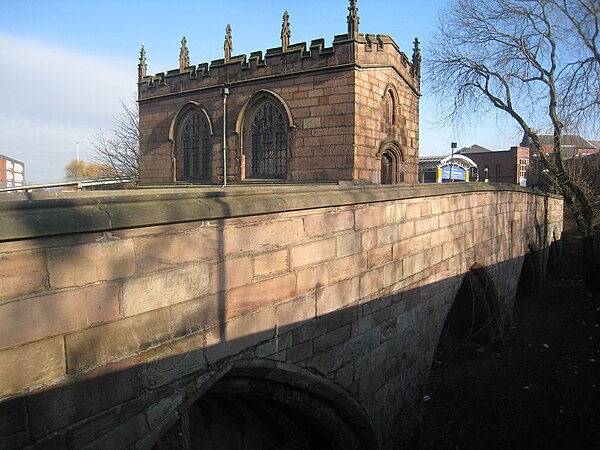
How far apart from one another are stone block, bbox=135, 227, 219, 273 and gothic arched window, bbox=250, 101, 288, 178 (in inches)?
417

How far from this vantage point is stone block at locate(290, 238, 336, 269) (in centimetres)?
391

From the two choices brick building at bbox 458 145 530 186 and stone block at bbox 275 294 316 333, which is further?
brick building at bbox 458 145 530 186

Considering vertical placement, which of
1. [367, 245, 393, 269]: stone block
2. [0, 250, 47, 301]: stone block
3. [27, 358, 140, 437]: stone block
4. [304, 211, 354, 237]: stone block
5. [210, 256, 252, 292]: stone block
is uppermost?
[304, 211, 354, 237]: stone block

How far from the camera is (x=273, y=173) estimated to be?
13977mm

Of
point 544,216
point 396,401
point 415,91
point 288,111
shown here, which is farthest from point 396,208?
point 544,216

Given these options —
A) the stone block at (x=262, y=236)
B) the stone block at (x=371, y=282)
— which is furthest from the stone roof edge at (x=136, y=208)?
the stone block at (x=371, y=282)

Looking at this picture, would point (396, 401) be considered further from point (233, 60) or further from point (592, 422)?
point (233, 60)

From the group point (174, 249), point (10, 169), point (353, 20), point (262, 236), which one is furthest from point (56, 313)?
point (10, 169)

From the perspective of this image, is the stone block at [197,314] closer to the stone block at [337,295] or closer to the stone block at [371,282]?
the stone block at [337,295]

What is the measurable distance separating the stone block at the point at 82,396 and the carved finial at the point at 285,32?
12221 mm

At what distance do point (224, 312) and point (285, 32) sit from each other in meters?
11.9

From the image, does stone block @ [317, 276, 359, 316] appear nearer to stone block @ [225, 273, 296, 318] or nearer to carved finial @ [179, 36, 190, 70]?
stone block @ [225, 273, 296, 318]

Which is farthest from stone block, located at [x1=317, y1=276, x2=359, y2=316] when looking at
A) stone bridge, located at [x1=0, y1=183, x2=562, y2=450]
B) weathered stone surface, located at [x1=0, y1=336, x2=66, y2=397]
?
weathered stone surface, located at [x1=0, y1=336, x2=66, y2=397]

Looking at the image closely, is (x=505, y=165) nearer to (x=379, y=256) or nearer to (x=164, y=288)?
(x=379, y=256)
